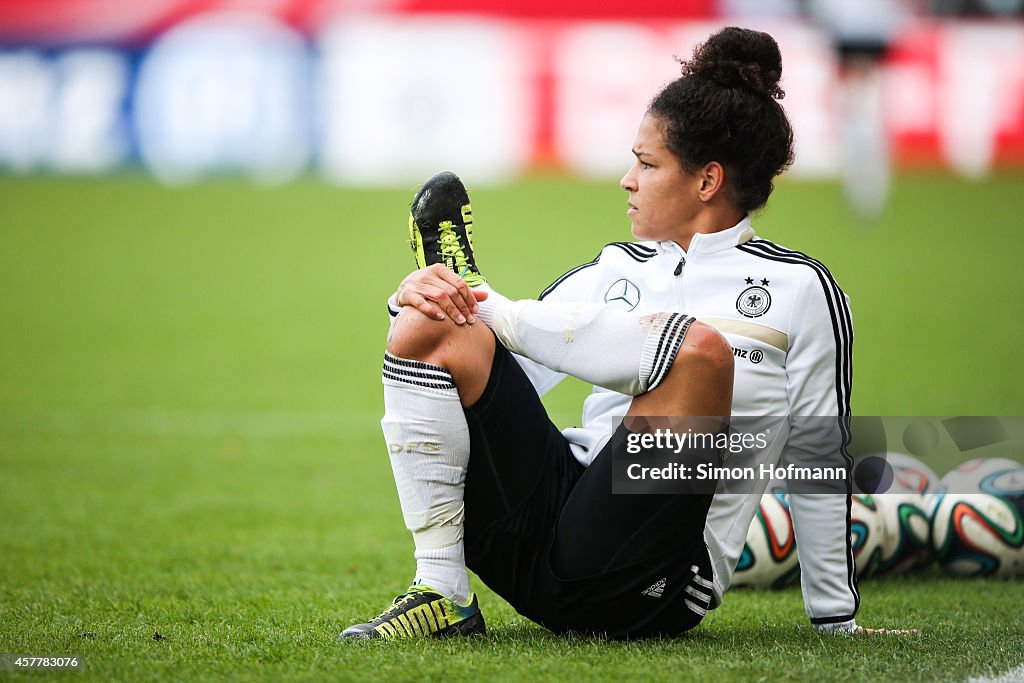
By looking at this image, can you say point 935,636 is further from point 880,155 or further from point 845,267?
point 880,155

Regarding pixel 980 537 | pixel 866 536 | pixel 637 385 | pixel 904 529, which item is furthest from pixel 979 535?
pixel 637 385

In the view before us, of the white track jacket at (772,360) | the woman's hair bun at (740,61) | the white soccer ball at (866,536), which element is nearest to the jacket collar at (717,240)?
the white track jacket at (772,360)

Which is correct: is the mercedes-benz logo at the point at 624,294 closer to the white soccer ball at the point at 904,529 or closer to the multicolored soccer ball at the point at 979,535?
the white soccer ball at the point at 904,529

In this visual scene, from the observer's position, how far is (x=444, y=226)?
2.65 metres

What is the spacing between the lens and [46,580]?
3451mm

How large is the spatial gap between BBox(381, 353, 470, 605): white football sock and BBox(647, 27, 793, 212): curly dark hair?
744 mm

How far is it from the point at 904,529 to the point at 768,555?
0.43 meters

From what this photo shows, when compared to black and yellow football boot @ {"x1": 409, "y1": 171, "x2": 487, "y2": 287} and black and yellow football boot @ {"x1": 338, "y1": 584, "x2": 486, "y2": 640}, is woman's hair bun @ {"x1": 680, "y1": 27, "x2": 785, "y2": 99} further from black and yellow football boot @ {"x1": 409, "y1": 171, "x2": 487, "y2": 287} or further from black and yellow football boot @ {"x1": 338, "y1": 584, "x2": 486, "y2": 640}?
black and yellow football boot @ {"x1": 338, "y1": 584, "x2": 486, "y2": 640}

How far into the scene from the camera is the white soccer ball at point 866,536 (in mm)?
3561

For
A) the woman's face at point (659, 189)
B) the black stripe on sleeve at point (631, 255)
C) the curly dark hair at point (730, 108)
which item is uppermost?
the curly dark hair at point (730, 108)

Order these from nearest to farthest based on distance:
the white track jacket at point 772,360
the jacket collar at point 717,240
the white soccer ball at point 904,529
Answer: the white track jacket at point 772,360, the jacket collar at point 717,240, the white soccer ball at point 904,529

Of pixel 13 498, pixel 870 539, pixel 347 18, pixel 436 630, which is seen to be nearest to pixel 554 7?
pixel 347 18

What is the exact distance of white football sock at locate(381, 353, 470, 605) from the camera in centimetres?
248

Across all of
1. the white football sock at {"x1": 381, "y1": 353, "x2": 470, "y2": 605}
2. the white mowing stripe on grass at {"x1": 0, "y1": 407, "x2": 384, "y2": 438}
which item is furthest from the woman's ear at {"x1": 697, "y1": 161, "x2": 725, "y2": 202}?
the white mowing stripe on grass at {"x1": 0, "y1": 407, "x2": 384, "y2": 438}
